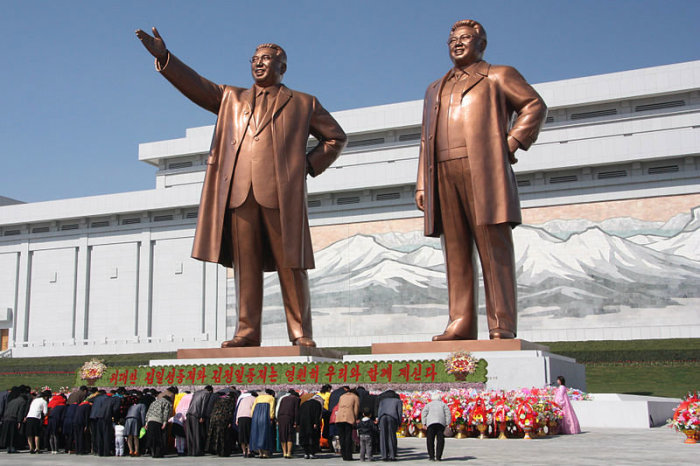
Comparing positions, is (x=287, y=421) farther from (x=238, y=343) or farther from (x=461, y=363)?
(x=238, y=343)

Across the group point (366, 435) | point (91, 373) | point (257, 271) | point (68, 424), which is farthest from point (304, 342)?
point (91, 373)

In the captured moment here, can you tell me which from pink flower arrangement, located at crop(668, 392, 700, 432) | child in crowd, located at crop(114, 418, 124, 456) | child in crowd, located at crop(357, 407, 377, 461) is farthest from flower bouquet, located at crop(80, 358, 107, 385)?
pink flower arrangement, located at crop(668, 392, 700, 432)

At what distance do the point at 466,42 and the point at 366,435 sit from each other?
18.0ft

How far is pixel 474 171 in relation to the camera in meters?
9.66

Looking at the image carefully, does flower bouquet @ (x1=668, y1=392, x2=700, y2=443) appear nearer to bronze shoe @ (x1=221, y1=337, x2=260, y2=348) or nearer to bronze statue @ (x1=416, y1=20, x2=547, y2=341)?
bronze statue @ (x1=416, y1=20, x2=547, y2=341)

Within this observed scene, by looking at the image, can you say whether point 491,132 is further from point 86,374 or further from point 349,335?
point 349,335

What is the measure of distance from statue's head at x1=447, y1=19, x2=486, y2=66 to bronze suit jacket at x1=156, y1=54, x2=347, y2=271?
2.05 meters

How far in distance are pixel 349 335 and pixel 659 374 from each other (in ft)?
41.1

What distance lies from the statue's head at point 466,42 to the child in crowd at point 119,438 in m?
6.18

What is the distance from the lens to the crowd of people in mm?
7234

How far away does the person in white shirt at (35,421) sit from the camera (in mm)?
8820

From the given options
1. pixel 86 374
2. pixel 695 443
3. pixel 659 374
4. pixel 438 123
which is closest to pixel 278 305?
pixel 659 374

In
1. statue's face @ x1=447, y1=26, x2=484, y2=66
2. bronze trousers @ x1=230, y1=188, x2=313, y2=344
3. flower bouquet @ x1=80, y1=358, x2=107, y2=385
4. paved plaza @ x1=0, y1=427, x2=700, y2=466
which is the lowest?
paved plaza @ x1=0, y1=427, x2=700, y2=466

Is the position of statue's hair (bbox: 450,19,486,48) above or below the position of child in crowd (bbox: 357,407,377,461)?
above
